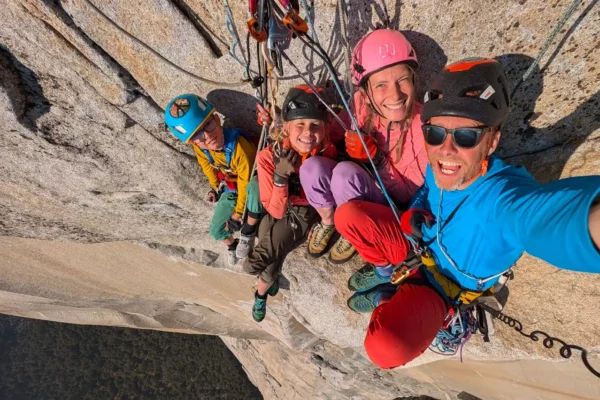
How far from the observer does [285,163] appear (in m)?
2.41

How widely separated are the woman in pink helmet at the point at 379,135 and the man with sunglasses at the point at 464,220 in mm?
204

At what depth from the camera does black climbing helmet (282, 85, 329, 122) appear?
230cm

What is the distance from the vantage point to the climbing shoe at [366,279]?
9.16 ft

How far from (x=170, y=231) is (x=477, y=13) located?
440 centimetres

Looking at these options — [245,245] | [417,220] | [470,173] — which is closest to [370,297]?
[417,220]

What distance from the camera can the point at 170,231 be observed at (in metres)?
4.83

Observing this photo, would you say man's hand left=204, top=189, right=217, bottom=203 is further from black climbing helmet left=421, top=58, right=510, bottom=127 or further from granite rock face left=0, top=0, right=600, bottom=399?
black climbing helmet left=421, top=58, right=510, bottom=127

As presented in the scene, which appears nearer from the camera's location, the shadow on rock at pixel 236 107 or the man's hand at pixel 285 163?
the man's hand at pixel 285 163

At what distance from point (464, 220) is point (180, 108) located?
2.13 metres

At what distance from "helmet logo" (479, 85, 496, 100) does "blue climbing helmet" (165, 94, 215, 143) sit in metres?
1.90

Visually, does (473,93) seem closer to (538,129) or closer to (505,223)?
(505,223)

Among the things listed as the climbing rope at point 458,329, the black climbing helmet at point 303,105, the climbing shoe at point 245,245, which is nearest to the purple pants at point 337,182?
the black climbing helmet at point 303,105

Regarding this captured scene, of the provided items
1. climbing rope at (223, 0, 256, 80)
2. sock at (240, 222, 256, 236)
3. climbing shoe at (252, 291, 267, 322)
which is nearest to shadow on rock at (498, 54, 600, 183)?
climbing rope at (223, 0, 256, 80)

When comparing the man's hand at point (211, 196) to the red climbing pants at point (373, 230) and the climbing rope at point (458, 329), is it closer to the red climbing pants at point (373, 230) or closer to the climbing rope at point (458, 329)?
the red climbing pants at point (373, 230)
